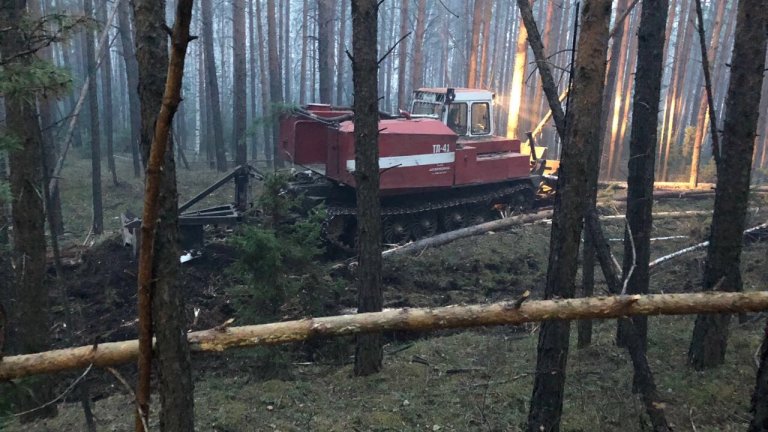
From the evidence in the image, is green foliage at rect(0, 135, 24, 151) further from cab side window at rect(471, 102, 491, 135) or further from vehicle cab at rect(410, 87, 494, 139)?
cab side window at rect(471, 102, 491, 135)

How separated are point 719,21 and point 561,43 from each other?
12320 millimetres

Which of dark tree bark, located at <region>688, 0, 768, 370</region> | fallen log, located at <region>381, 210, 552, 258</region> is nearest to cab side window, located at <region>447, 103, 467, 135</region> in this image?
fallen log, located at <region>381, 210, 552, 258</region>

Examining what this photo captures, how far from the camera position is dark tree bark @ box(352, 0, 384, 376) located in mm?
6109

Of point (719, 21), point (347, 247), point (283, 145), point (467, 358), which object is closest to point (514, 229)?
point (347, 247)

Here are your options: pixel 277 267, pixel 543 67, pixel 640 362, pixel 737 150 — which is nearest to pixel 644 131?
pixel 737 150

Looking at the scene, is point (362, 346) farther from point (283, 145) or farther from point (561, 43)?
point (561, 43)

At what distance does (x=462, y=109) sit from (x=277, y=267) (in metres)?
8.72

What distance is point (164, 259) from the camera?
3217 mm

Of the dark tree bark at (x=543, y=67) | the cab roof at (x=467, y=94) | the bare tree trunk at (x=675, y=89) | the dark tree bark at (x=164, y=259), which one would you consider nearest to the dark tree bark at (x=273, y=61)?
the cab roof at (x=467, y=94)

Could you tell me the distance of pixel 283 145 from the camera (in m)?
12.9

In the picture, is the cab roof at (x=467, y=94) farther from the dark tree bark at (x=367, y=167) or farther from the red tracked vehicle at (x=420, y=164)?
the dark tree bark at (x=367, y=167)

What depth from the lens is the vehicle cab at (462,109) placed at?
13.9 meters

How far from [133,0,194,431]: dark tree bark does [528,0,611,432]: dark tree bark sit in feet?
9.05

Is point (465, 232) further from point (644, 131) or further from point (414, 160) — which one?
point (644, 131)
